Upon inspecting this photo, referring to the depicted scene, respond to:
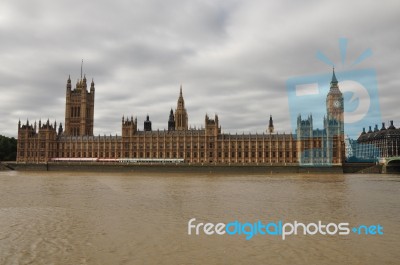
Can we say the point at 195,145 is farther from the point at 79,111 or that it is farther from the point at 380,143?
the point at 380,143

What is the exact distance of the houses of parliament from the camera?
4043 inches

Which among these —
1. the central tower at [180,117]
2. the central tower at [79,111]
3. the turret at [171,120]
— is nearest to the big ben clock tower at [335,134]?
the central tower at [180,117]

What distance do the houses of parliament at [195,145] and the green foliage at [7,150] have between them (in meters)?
6.44

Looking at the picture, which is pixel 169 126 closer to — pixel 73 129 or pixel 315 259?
pixel 73 129

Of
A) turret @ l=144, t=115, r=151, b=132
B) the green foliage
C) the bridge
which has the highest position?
turret @ l=144, t=115, r=151, b=132

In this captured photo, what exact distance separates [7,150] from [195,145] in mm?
60030

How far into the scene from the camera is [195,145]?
108m

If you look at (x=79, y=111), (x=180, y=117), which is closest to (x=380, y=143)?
(x=180, y=117)

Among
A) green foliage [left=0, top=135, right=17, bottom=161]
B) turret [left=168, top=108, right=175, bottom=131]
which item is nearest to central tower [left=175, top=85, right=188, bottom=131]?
turret [left=168, top=108, right=175, bottom=131]

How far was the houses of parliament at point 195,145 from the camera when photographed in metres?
103

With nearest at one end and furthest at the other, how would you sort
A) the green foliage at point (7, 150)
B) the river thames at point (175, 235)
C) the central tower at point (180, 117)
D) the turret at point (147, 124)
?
the river thames at point (175, 235)
the green foliage at point (7, 150)
the turret at point (147, 124)
the central tower at point (180, 117)

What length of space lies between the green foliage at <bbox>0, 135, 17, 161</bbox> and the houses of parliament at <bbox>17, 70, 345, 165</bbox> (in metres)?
6.44

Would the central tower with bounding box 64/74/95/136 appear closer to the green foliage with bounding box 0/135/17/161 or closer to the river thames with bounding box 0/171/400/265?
the green foliage with bounding box 0/135/17/161

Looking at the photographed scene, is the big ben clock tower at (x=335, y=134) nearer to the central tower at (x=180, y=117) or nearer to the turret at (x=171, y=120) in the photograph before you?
the central tower at (x=180, y=117)
